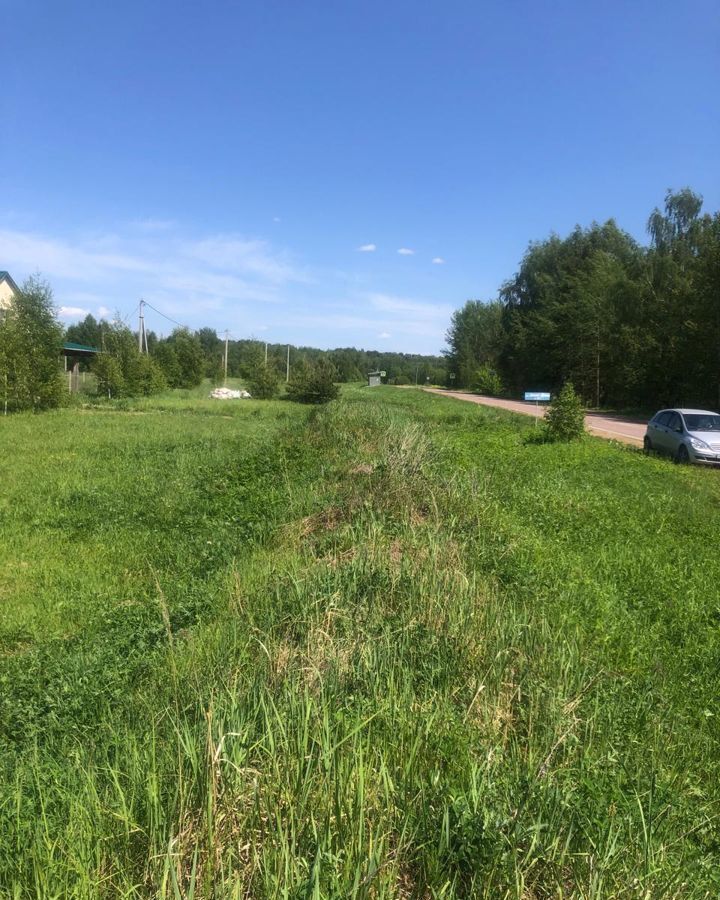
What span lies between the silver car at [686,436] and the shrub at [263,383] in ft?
111

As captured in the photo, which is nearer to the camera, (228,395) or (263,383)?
(263,383)

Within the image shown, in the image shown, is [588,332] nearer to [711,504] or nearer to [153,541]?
[711,504]

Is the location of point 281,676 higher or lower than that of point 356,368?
lower

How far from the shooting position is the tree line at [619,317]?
97.8 ft

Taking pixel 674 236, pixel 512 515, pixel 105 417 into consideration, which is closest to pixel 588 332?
pixel 674 236

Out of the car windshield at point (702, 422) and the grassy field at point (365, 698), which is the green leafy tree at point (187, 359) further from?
the grassy field at point (365, 698)

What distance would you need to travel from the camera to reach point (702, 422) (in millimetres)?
15086

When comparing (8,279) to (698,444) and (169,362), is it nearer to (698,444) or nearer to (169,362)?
(169,362)

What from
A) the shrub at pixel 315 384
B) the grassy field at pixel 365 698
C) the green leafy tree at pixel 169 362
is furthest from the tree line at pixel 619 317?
the green leafy tree at pixel 169 362

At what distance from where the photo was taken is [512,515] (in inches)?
339

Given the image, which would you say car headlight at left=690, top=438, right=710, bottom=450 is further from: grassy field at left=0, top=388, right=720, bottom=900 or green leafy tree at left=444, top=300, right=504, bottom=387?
green leafy tree at left=444, top=300, right=504, bottom=387

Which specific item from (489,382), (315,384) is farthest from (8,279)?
(489,382)

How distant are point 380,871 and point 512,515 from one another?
7.05 m

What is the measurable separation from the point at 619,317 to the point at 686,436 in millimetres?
26454
